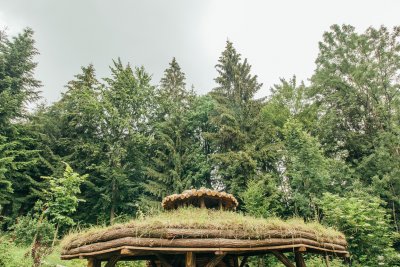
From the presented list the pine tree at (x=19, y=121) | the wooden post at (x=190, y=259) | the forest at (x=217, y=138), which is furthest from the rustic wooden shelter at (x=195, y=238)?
the pine tree at (x=19, y=121)

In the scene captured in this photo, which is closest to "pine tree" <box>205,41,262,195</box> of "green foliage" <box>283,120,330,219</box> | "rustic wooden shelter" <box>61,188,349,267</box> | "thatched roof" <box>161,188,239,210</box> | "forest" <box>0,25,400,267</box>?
"forest" <box>0,25,400,267</box>

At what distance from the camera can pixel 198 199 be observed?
9219 mm

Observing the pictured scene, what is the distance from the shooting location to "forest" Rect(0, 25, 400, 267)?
19.6 metres

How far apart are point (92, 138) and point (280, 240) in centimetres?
2348

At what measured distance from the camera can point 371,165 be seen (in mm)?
20453

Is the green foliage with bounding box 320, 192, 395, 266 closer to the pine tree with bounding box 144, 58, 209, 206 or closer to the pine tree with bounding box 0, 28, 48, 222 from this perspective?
the pine tree with bounding box 144, 58, 209, 206

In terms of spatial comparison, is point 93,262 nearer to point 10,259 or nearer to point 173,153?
point 10,259

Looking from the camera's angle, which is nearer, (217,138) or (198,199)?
(198,199)

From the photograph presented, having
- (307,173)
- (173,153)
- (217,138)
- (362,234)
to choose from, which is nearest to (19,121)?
(173,153)

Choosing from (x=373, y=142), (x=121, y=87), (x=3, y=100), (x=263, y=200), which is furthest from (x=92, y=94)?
(x=373, y=142)

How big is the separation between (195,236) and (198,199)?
313cm

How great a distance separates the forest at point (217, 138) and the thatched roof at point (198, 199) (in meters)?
7.86

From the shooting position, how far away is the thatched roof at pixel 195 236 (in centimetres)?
596

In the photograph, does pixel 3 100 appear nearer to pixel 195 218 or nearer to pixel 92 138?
pixel 92 138
